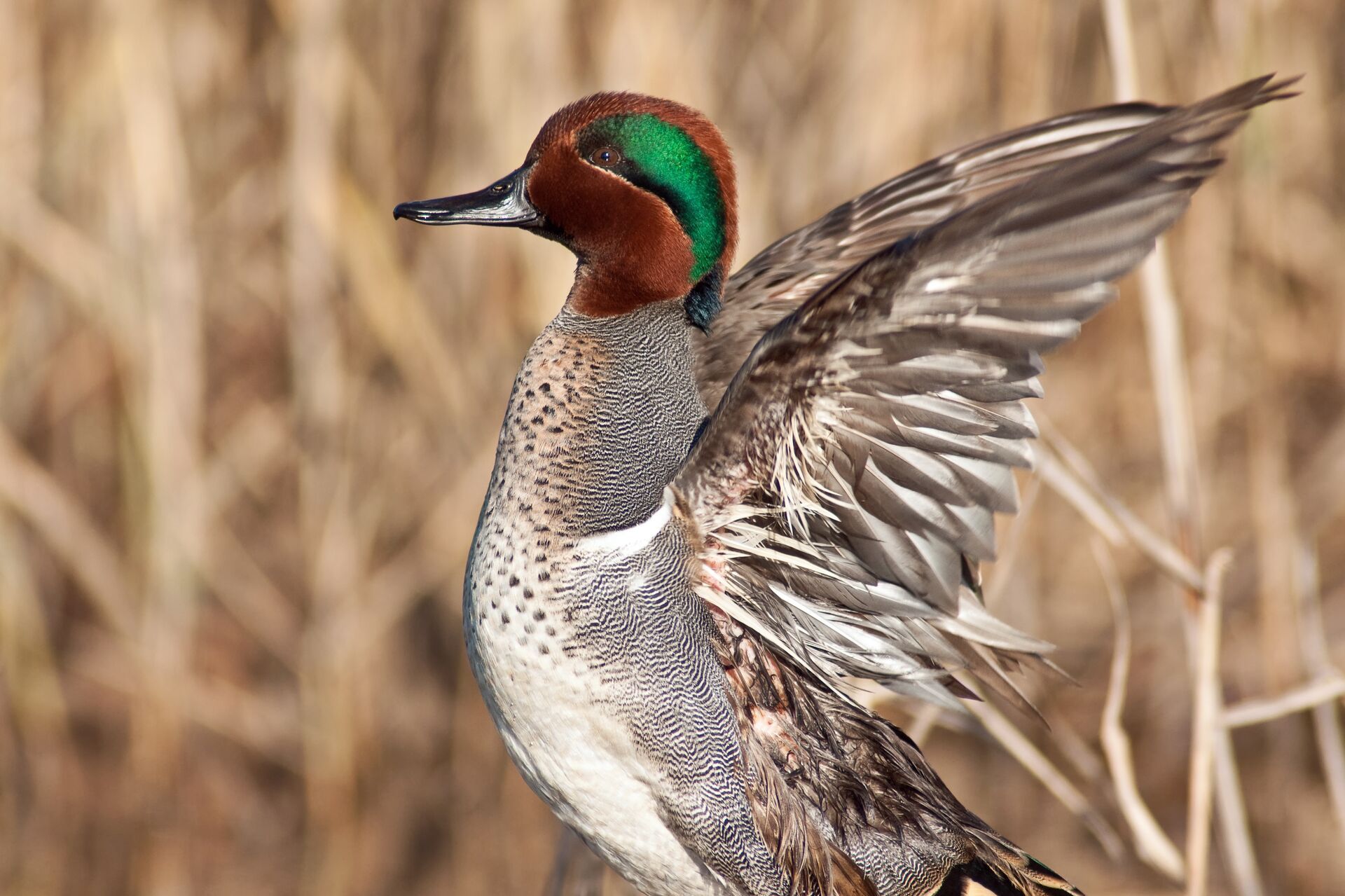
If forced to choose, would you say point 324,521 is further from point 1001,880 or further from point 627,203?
point 1001,880

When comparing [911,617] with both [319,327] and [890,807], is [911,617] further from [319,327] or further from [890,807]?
[319,327]

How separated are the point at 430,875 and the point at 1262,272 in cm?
294

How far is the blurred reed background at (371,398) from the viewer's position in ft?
11.8

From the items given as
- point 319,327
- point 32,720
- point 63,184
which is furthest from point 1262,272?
point 32,720

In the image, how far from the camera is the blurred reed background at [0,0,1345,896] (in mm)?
3598

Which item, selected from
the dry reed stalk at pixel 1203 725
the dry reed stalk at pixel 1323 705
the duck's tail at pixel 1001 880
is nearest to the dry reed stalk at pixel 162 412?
the duck's tail at pixel 1001 880

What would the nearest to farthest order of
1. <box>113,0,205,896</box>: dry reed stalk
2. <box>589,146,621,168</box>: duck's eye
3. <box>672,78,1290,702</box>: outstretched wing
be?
<box>672,78,1290,702</box>: outstretched wing
<box>589,146,621,168</box>: duck's eye
<box>113,0,205,896</box>: dry reed stalk

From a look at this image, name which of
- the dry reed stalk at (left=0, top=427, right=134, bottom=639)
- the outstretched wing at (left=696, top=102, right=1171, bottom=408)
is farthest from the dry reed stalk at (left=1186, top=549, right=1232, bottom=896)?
the dry reed stalk at (left=0, top=427, right=134, bottom=639)

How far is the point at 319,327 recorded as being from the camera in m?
3.75

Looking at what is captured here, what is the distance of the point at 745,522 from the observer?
6.36 ft

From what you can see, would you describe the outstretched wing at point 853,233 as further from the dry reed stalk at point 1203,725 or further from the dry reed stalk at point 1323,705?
the dry reed stalk at point 1323,705

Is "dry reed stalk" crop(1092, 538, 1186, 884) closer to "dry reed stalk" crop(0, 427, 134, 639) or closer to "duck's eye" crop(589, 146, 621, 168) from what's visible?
"duck's eye" crop(589, 146, 621, 168)

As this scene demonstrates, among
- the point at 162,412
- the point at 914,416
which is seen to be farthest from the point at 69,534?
the point at 914,416

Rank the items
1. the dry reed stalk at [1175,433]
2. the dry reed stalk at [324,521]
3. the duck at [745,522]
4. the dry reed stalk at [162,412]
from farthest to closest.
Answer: the dry reed stalk at [324,521] < the dry reed stalk at [162,412] < the dry reed stalk at [1175,433] < the duck at [745,522]
